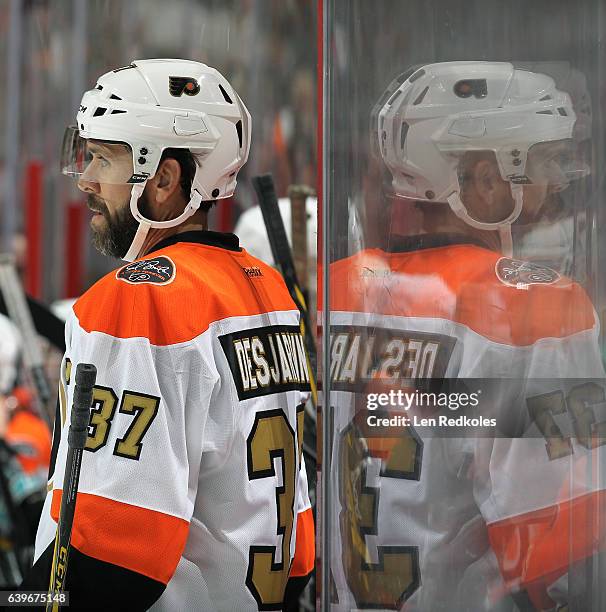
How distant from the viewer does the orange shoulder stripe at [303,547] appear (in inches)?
78.5

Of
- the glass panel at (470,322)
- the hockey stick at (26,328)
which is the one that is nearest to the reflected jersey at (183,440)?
the glass panel at (470,322)

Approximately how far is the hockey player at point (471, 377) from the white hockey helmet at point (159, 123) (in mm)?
389

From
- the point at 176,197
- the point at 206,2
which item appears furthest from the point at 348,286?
the point at 206,2

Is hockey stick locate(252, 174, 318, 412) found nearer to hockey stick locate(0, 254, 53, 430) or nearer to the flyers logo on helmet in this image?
the flyers logo on helmet

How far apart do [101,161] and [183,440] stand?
0.51 metres

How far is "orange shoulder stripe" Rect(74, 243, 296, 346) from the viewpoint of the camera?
5.54 feet

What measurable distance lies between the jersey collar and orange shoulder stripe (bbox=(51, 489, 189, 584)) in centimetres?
44

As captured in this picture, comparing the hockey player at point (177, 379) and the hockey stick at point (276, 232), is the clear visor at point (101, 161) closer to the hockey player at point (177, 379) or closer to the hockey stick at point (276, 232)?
the hockey player at point (177, 379)

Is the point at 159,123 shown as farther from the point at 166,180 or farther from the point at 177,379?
the point at 177,379

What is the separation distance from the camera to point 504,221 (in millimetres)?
1624

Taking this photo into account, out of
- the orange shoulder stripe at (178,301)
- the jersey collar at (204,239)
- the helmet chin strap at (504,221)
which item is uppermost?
the helmet chin strap at (504,221)

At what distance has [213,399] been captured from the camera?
69.6 inches

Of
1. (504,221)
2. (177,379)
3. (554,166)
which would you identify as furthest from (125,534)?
(554,166)

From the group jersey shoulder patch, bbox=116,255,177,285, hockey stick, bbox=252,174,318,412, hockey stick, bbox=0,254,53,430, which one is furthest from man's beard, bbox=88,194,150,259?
hockey stick, bbox=0,254,53,430
